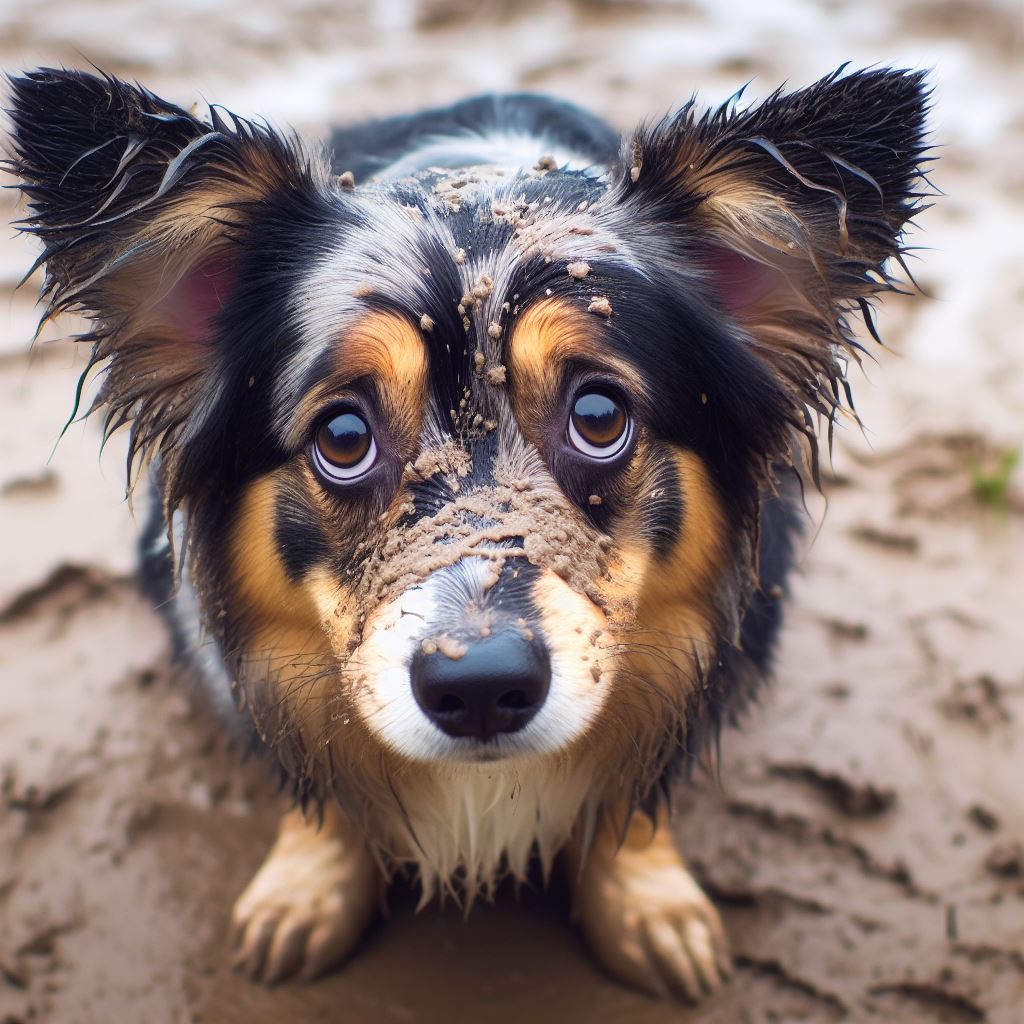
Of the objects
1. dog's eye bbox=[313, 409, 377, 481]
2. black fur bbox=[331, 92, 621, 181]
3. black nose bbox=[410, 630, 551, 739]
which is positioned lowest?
black nose bbox=[410, 630, 551, 739]

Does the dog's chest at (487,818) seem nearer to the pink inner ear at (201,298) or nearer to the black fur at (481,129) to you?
the pink inner ear at (201,298)

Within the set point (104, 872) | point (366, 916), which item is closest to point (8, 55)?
point (104, 872)

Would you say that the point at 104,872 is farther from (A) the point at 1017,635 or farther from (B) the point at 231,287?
(A) the point at 1017,635

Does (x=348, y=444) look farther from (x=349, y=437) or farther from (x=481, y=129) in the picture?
Answer: (x=481, y=129)

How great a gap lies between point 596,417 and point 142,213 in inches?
38.1

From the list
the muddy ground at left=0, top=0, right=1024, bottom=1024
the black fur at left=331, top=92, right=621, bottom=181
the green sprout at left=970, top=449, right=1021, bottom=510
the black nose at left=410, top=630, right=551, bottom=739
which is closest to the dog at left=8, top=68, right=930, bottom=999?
the black nose at left=410, top=630, right=551, bottom=739

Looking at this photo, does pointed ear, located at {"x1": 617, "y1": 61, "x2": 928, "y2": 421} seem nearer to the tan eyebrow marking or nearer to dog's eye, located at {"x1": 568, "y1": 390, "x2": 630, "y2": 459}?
dog's eye, located at {"x1": 568, "y1": 390, "x2": 630, "y2": 459}

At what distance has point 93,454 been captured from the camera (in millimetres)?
4039

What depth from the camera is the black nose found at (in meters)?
1.76

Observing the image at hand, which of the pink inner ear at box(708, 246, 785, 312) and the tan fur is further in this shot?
the pink inner ear at box(708, 246, 785, 312)

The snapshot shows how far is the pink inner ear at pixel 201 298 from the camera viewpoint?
221cm

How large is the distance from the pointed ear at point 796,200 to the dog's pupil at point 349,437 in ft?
2.53

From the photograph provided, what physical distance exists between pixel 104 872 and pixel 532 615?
161 cm

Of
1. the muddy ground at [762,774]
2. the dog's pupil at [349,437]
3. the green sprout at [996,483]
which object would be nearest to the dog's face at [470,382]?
the dog's pupil at [349,437]
